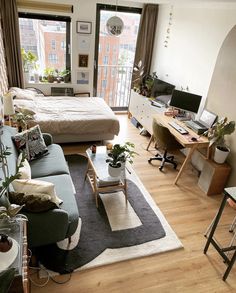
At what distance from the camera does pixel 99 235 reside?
2656 mm

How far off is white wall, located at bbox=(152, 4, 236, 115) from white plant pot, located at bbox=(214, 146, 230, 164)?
937mm

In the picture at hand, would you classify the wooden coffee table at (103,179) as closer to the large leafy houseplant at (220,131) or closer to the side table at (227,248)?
the side table at (227,248)

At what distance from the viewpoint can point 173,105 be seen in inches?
165

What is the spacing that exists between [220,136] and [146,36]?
3.09 m

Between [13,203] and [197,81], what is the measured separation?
11.0 feet

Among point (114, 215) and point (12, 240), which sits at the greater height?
point (12, 240)

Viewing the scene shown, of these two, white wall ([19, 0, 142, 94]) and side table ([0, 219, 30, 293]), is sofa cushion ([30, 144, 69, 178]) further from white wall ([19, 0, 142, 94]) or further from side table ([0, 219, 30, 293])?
white wall ([19, 0, 142, 94])

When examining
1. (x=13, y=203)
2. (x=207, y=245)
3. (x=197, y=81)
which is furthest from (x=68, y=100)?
(x=207, y=245)

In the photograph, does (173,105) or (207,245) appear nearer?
(207,245)

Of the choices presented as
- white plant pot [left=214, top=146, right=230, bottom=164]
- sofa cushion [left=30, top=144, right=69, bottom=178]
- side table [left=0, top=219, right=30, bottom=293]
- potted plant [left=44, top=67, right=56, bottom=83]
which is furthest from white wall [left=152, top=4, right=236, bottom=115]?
side table [left=0, top=219, right=30, bottom=293]

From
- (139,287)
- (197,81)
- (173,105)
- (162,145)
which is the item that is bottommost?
(139,287)

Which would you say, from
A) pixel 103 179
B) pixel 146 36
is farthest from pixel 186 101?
pixel 146 36

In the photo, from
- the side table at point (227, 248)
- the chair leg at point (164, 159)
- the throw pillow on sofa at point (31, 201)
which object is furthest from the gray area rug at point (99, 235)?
the chair leg at point (164, 159)

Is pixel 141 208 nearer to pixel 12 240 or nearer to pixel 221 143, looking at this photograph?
pixel 221 143
